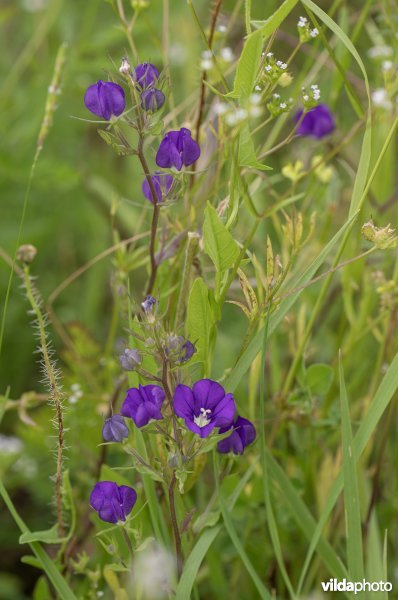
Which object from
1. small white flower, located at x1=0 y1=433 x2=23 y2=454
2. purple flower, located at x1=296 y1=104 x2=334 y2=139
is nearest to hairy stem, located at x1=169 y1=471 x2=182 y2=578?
small white flower, located at x1=0 y1=433 x2=23 y2=454

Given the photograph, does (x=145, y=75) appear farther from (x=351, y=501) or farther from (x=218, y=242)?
(x=351, y=501)

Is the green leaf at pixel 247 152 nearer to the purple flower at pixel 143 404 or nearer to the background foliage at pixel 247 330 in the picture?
the background foliage at pixel 247 330

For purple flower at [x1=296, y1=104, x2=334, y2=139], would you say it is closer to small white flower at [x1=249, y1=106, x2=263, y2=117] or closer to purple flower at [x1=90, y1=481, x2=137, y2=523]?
small white flower at [x1=249, y1=106, x2=263, y2=117]

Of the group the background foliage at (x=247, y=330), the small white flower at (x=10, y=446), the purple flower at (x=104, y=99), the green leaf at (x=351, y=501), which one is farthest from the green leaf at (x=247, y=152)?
the small white flower at (x=10, y=446)

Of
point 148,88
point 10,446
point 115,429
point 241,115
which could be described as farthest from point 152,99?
point 10,446

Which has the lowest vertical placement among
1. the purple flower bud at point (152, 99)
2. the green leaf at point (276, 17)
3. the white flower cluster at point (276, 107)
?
the white flower cluster at point (276, 107)

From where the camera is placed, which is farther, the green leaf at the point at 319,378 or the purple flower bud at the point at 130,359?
the green leaf at the point at 319,378
